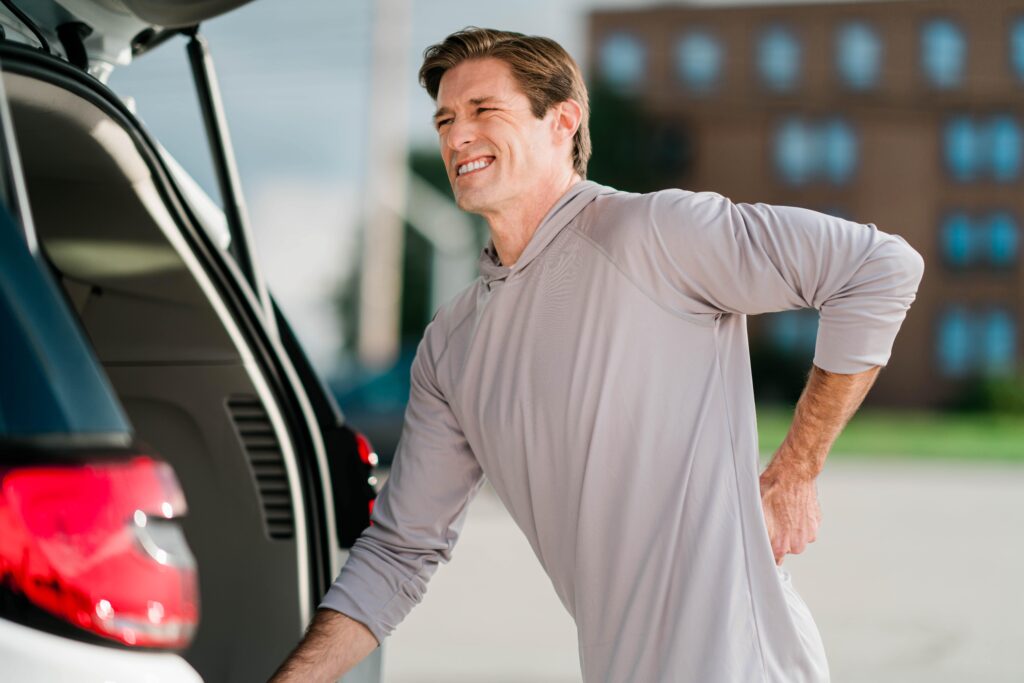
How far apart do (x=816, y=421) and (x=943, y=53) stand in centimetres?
4922

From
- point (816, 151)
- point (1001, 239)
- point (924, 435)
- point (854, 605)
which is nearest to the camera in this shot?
point (854, 605)

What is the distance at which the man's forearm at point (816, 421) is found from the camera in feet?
7.89

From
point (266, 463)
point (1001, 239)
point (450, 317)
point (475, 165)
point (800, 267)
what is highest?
point (475, 165)

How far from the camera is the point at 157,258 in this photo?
2.89 meters

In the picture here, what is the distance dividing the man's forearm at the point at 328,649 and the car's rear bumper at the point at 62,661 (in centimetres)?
90

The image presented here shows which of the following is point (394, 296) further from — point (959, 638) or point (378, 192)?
point (959, 638)

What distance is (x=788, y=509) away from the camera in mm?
2387

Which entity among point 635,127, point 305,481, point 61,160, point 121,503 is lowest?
point 635,127

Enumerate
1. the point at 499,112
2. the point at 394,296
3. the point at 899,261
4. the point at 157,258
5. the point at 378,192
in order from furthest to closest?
the point at 394,296 → the point at 378,192 → the point at 157,258 → the point at 499,112 → the point at 899,261

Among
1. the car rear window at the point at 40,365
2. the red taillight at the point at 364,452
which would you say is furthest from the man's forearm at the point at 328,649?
the car rear window at the point at 40,365

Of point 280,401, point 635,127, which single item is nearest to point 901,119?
point 635,127

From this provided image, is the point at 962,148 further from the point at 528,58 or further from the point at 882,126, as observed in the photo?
the point at 528,58

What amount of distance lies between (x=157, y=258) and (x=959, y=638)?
5917mm

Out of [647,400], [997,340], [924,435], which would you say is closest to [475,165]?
[647,400]
